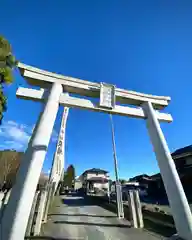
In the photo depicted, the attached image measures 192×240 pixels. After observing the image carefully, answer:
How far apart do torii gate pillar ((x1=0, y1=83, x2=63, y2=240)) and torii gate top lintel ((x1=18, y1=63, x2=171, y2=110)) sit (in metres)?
1.09

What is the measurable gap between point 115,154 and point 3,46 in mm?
9249

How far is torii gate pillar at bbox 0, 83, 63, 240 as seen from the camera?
2938mm

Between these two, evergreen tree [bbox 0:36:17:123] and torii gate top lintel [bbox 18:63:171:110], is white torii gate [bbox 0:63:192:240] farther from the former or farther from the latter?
evergreen tree [bbox 0:36:17:123]

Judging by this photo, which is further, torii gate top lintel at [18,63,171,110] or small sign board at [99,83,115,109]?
small sign board at [99,83,115,109]

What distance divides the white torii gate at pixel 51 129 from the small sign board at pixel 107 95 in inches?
1.3

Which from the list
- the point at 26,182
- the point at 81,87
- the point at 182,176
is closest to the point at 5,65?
the point at 81,87

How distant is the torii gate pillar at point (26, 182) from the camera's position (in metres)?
2.94

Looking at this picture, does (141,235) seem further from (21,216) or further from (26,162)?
(26,162)

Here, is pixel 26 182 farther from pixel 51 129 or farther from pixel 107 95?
pixel 107 95

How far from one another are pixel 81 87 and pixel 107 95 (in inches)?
35.3

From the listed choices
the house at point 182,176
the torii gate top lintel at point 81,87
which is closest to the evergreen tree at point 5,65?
the torii gate top lintel at point 81,87

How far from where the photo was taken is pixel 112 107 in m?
5.00

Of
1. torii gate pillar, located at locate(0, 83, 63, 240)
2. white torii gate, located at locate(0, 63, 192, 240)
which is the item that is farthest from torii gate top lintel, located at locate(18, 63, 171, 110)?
torii gate pillar, located at locate(0, 83, 63, 240)

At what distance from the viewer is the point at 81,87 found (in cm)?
511
